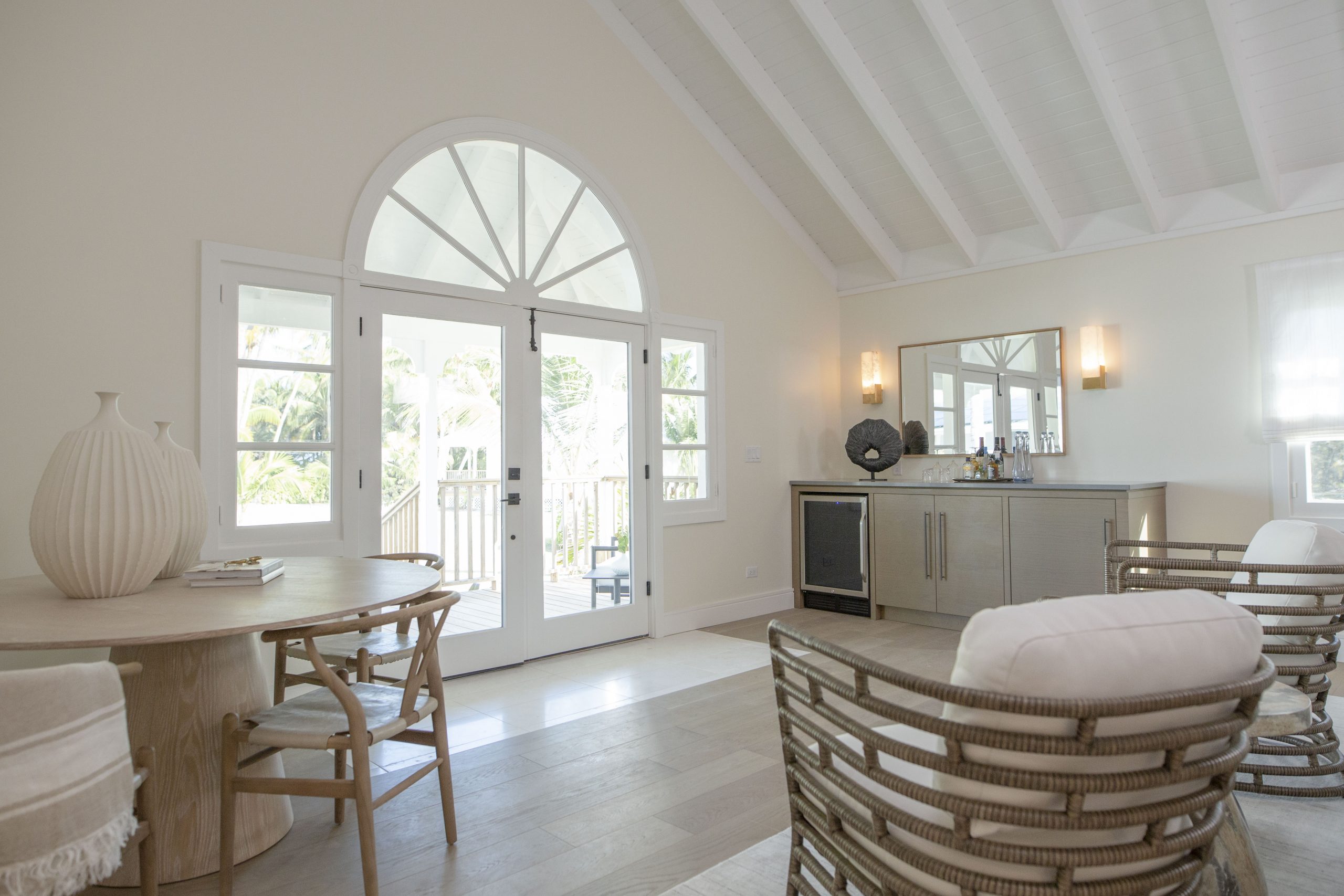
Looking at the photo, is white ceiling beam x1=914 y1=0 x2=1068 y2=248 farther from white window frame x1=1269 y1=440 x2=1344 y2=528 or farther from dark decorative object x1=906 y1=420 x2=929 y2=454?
white window frame x1=1269 y1=440 x2=1344 y2=528

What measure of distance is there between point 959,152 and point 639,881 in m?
4.53

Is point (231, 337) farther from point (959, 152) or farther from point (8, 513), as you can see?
point (959, 152)

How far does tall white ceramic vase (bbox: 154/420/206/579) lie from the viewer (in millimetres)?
2389

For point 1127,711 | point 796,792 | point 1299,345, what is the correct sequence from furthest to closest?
point 1299,345 < point 796,792 < point 1127,711

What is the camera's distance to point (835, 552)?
5613 mm

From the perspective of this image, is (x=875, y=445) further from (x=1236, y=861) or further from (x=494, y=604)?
(x=1236, y=861)

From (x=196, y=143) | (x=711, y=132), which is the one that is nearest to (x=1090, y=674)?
(x=196, y=143)

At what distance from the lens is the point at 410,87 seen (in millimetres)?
3971

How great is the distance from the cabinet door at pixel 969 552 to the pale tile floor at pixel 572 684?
1.27 m

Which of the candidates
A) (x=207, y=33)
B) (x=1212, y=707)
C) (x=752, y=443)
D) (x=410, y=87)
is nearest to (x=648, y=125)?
(x=410, y=87)

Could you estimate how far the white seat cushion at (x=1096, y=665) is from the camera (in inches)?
45.7

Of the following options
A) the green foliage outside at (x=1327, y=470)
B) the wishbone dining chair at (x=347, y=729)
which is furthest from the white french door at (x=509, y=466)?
the green foliage outside at (x=1327, y=470)

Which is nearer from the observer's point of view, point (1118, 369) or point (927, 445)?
point (1118, 369)

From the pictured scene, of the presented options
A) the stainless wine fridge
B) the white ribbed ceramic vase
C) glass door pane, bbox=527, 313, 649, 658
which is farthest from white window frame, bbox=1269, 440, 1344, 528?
the white ribbed ceramic vase
